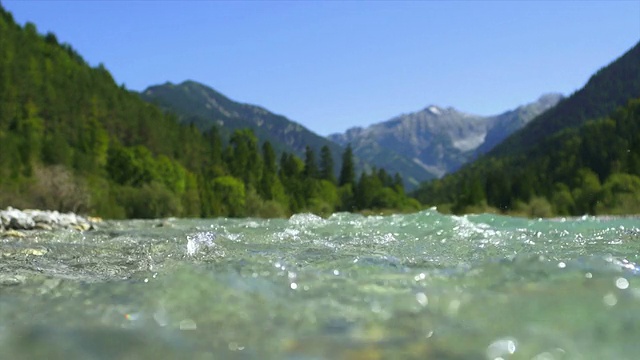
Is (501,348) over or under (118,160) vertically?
under

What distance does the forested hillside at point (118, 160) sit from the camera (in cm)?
7131

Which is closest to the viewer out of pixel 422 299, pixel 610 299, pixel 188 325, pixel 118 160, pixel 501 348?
pixel 501 348

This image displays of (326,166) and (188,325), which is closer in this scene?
(188,325)

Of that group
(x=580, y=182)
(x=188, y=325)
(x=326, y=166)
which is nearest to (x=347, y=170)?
(x=326, y=166)

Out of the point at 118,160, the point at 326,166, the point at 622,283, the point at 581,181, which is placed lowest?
the point at 581,181

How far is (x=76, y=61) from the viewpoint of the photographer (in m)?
146

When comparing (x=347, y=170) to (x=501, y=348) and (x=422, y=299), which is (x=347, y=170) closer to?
(x=422, y=299)

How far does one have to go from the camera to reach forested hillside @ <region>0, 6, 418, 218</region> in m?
71.3

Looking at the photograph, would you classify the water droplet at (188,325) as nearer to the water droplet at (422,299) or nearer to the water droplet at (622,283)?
the water droplet at (422,299)

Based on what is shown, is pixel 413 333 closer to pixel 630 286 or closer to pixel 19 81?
pixel 630 286

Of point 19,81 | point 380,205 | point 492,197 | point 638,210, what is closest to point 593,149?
point 492,197

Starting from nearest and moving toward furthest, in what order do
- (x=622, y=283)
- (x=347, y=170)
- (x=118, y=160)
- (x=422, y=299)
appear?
(x=422, y=299)
(x=622, y=283)
(x=118, y=160)
(x=347, y=170)

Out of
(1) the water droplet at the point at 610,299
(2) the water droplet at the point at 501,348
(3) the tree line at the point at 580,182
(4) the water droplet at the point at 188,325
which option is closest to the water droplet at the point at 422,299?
(2) the water droplet at the point at 501,348

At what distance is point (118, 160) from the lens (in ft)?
311
